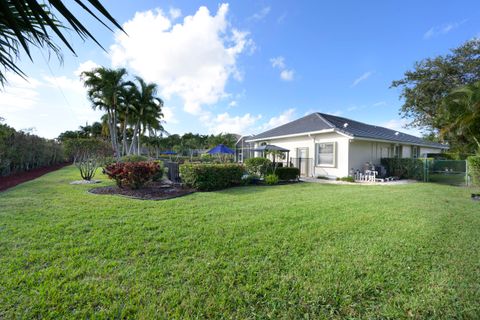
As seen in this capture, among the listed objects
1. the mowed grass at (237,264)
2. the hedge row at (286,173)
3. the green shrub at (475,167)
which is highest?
the green shrub at (475,167)

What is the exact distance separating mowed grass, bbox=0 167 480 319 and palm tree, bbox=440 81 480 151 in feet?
17.8

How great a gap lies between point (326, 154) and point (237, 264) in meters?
12.3

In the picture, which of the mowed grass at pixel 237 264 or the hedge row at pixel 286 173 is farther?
the hedge row at pixel 286 173

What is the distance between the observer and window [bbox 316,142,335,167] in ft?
43.1

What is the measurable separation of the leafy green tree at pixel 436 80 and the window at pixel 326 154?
31.1ft

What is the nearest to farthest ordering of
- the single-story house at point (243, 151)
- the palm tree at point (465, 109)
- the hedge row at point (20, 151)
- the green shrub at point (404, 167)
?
the palm tree at point (465, 109) → the hedge row at point (20, 151) → the green shrub at point (404, 167) → the single-story house at point (243, 151)

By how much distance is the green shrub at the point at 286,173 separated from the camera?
11.4 metres

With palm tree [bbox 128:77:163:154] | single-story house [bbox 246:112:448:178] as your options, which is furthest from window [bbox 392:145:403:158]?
palm tree [bbox 128:77:163:154]

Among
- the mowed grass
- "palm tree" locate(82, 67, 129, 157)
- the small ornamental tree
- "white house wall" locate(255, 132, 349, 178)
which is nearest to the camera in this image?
the mowed grass

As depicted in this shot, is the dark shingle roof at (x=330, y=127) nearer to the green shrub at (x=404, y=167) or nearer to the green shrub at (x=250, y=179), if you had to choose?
the green shrub at (x=404, y=167)

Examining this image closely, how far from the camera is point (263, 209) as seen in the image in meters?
5.53

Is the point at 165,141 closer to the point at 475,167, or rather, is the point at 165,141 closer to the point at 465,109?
the point at 465,109

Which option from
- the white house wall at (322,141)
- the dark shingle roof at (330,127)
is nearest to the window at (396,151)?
the dark shingle roof at (330,127)

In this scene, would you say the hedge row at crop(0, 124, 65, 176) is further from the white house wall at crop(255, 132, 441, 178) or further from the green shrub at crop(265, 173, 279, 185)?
the white house wall at crop(255, 132, 441, 178)
